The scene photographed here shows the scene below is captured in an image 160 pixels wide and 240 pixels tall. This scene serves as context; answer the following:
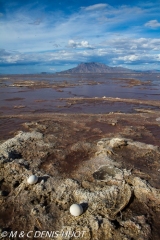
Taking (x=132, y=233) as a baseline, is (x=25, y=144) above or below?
above

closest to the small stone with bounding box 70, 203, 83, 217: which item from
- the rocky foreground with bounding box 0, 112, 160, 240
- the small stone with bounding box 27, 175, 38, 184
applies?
the rocky foreground with bounding box 0, 112, 160, 240

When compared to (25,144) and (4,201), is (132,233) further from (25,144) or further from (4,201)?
(25,144)

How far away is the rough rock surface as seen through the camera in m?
6.83

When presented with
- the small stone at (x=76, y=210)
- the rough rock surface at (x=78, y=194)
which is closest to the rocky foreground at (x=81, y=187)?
the rough rock surface at (x=78, y=194)

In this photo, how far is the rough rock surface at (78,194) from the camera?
6.83 m

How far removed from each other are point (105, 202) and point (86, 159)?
3.79 meters

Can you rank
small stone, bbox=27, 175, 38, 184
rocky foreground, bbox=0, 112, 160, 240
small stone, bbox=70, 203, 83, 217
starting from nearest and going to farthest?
rocky foreground, bbox=0, 112, 160, 240, small stone, bbox=70, 203, 83, 217, small stone, bbox=27, 175, 38, 184

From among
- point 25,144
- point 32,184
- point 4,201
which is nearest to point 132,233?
point 32,184

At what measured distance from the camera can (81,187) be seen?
28.1 ft

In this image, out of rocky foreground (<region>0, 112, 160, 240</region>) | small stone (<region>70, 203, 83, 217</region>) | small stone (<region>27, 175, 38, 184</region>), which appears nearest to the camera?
rocky foreground (<region>0, 112, 160, 240</region>)

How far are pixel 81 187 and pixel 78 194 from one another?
506mm

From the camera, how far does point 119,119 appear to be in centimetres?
2014

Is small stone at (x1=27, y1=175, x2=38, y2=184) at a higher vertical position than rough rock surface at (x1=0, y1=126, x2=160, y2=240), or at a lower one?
higher

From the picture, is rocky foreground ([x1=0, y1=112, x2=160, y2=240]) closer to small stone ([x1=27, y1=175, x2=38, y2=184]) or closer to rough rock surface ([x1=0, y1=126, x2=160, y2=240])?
rough rock surface ([x1=0, y1=126, x2=160, y2=240])
